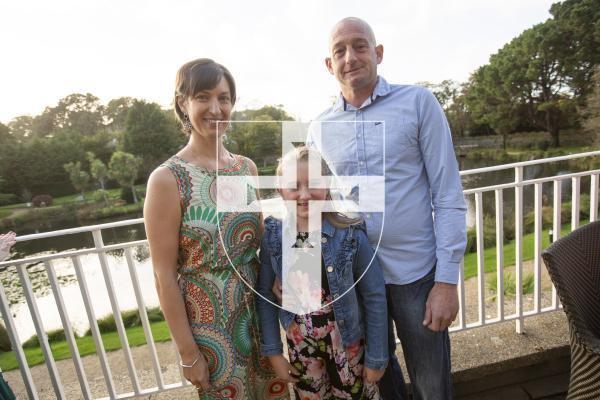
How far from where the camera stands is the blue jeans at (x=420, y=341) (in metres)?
1.21

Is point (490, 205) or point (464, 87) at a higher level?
point (464, 87)

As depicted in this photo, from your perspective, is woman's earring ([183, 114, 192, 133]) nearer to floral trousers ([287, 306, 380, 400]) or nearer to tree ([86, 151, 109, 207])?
floral trousers ([287, 306, 380, 400])

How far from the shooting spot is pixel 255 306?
1174 millimetres

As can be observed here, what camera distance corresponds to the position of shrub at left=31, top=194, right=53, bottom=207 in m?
14.7

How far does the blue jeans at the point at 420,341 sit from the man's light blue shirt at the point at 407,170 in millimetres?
47

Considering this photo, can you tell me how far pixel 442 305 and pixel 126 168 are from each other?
18.2m

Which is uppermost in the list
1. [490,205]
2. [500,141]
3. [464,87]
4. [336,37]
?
[464,87]

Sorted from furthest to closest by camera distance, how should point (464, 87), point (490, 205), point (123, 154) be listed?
point (464, 87), point (123, 154), point (490, 205)

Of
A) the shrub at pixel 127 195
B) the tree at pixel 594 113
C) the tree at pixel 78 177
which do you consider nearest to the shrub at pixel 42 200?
the tree at pixel 78 177

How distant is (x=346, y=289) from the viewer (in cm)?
109

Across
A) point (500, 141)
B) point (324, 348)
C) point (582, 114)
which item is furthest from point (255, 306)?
point (500, 141)

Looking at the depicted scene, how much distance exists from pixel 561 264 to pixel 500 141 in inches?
1155

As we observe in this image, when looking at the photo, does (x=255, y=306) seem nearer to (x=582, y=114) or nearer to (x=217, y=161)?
(x=217, y=161)

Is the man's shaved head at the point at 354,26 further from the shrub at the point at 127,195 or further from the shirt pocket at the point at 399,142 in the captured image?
the shrub at the point at 127,195
